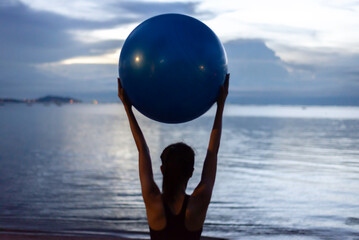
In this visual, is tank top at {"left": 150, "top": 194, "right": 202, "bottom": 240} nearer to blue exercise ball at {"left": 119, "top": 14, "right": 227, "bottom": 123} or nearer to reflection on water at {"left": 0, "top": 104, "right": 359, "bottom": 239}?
blue exercise ball at {"left": 119, "top": 14, "right": 227, "bottom": 123}

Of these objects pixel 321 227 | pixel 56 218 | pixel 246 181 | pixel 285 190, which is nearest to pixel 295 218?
pixel 321 227

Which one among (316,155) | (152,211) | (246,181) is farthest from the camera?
(316,155)

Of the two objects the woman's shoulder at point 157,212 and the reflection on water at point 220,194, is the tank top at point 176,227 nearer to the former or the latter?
the woman's shoulder at point 157,212

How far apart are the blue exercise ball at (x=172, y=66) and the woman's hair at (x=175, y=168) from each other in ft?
2.24

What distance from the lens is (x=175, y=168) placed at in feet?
6.77

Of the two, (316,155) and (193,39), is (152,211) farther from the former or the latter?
(316,155)

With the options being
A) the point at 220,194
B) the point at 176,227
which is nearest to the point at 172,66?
the point at 176,227

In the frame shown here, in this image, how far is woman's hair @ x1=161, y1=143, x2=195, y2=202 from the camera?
2.06 m

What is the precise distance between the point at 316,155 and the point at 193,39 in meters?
16.6

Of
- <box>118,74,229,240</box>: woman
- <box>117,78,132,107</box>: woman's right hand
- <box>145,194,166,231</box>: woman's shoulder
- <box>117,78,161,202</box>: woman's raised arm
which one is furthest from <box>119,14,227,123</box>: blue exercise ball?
<box>145,194,166,231</box>: woman's shoulder

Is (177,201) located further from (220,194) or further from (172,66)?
(220,194)

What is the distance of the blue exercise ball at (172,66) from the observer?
2.63 metres

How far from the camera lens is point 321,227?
7738 millimetres

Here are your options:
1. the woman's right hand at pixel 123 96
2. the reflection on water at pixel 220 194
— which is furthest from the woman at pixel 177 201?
the reflection on water at pixel 220 194
